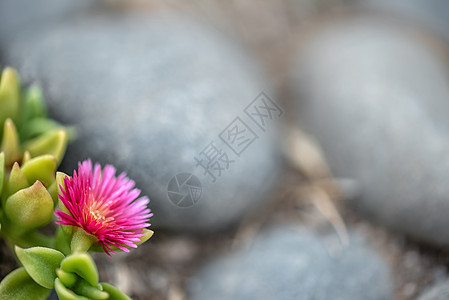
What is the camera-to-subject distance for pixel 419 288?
1144mm

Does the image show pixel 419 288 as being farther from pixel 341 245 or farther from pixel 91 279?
pixel 91 279

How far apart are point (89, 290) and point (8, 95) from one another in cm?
46

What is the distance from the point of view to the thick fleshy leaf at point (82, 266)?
74 centimetres

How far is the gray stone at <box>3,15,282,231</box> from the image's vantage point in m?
1.16

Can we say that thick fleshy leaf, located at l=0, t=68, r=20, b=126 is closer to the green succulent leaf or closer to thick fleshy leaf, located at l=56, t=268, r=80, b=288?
the green succulent leaf

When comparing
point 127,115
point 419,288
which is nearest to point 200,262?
point 127,115

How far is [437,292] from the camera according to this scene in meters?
1.01

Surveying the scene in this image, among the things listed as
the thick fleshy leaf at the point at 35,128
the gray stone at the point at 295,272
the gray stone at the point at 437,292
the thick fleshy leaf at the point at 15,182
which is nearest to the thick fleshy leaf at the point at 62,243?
the thick fleshy leaf at the point at 15,182

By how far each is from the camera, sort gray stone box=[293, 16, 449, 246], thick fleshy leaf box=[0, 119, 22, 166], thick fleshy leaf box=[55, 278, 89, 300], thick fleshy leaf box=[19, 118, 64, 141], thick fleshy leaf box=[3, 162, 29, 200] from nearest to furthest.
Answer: thick fleshy leaf box=[55, 278, 89, 300], thick fleshy leaf box=[3, 162, 29, 200], thick fleshy leaf box=[0, 119, 22, 166], thick fleshy leaf box=[19, 118, 64, 141], gray stone box=[293, 16, 449, 246]

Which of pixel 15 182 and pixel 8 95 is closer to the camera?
pixel 15 182

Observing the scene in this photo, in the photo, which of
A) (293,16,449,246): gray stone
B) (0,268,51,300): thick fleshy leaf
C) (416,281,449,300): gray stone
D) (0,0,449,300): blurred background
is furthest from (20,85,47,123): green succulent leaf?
(416,281,449,300): gray stone

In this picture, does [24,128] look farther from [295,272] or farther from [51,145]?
[295,272]

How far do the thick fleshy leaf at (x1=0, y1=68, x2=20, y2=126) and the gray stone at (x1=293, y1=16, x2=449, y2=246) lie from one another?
0.79 meters

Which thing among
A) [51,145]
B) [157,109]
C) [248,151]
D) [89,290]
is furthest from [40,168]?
[248,151]
